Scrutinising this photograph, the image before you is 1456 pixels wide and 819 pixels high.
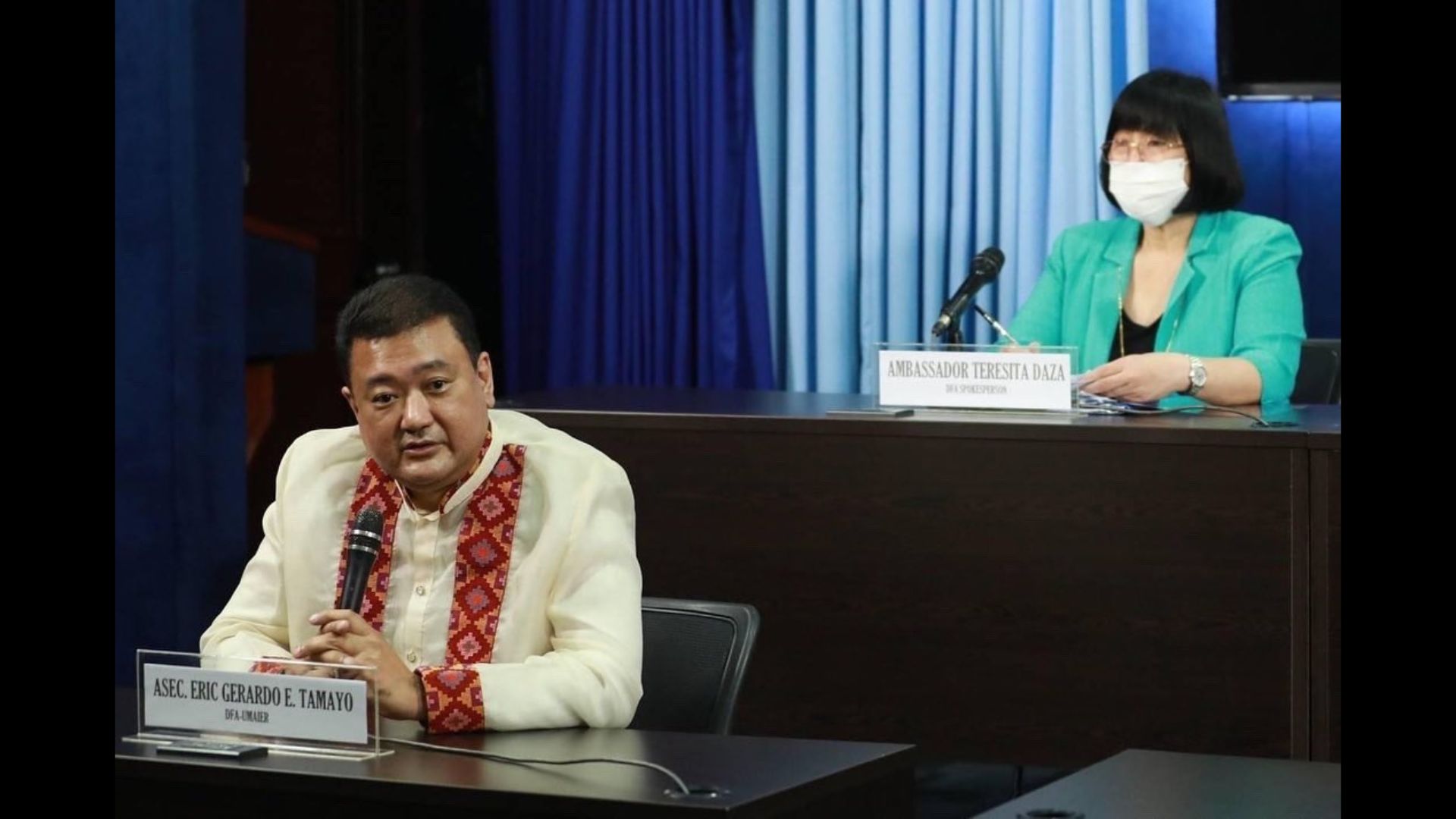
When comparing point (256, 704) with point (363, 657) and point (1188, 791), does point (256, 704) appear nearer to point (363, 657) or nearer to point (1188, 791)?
point (363, 657)

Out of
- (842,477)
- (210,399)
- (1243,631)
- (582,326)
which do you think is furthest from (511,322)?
(1243,631)

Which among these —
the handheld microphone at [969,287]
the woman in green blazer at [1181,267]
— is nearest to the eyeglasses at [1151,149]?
the woman in green blazer at [1181,267]

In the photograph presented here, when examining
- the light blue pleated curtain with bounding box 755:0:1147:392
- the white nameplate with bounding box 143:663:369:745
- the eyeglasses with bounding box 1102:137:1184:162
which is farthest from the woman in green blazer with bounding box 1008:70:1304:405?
the white nameplate with bounding box 143:663:369:745

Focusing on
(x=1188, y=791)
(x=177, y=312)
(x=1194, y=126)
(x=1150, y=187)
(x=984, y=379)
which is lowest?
(x=1188, y=791)

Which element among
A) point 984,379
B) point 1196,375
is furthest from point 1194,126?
point 984,379

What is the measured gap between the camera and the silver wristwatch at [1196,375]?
13.2 ft

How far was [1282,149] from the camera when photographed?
567cm

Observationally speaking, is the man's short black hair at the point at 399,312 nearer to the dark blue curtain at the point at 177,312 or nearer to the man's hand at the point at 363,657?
the man's hand at the point at 363,657

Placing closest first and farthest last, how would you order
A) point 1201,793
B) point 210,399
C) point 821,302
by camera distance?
1. point 1201,793
2. point 210,399
3. point 821,302

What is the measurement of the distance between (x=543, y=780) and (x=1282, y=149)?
420 cm

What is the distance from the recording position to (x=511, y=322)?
6.16 metres
